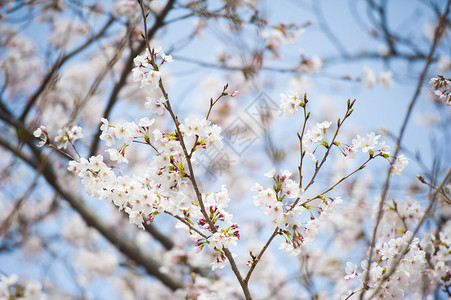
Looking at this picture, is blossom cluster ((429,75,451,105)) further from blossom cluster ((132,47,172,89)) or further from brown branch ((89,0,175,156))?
brown branch ((89,0,175,156))

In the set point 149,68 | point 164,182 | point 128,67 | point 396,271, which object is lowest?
point 164,182

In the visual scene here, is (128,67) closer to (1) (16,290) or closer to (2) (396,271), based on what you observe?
(1) (16,290)

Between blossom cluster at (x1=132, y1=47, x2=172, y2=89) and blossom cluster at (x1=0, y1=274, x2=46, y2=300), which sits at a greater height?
blossom cluster at (x1=132, y1=47, x2=172, y2=89)

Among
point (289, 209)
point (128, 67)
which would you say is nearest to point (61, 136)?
point (289, 209)

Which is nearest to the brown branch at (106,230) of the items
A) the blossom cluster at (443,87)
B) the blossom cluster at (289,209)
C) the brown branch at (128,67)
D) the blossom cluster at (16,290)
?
the brown branch at (128,67)

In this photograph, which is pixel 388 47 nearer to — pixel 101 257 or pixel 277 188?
pixel 277 188

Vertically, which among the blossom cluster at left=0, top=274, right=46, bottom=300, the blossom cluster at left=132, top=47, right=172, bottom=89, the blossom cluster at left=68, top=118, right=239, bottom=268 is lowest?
the blossom cluster at left=0, top=274, right=46, bottom=300

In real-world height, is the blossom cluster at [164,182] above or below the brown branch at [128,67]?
below

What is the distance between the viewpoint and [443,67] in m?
5.88

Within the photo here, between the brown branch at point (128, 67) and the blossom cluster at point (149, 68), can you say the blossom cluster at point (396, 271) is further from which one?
the brown branch at point (128, 67)

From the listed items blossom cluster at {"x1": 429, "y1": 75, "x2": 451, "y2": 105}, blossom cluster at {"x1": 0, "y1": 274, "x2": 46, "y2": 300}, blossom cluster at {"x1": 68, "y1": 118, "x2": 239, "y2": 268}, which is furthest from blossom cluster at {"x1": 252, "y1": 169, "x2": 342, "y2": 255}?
blossom cluster at {"x1": 0, "y1": 274, "x2": 46, "y2": 300}

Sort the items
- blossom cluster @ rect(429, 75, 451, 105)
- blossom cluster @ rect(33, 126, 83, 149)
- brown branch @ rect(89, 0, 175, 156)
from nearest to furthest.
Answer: blossom cluster @ rect(33, 126, 83, 149), blossom cluster @ rect(429, 75, 451, 105), brown branch @ rect(89, 0, 175, 156)

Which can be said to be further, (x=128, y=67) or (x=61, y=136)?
(x=128, y=67)

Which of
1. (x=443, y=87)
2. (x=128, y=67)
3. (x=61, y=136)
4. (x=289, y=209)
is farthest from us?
(x=128, y=67)
